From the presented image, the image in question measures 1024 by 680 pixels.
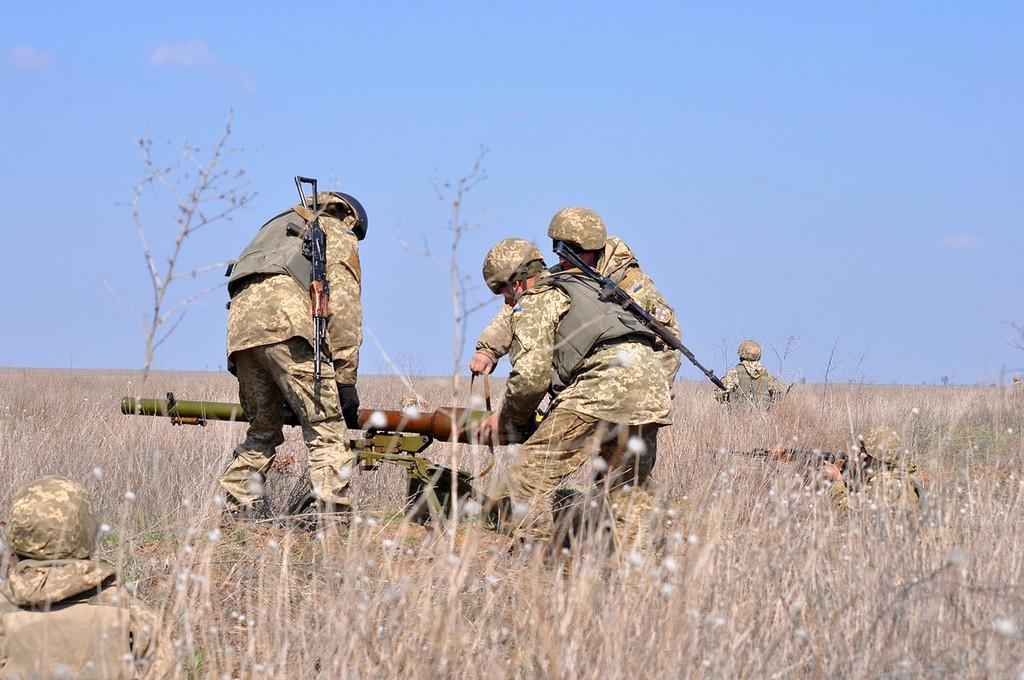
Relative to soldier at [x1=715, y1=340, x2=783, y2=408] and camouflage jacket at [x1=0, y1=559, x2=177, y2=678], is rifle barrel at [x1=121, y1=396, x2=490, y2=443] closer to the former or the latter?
camouflage jacket at [x1=0, y1=559, x2=177, y2=678]

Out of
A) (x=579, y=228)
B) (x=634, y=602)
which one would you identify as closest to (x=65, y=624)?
(x=634, y=602)

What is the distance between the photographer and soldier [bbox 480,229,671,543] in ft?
18.3

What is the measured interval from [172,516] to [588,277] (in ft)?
9.23

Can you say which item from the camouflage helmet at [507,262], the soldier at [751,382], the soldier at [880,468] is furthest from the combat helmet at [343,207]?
the soldier at [751,382]

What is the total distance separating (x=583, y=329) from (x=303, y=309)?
1530 millimetres

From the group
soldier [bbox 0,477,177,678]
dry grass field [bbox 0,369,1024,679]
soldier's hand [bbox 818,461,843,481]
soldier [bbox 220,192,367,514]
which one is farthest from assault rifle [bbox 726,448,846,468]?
soldier [bbox 0,477,177,678]

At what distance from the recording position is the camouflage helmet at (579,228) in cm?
619

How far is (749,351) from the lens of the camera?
13547 mm

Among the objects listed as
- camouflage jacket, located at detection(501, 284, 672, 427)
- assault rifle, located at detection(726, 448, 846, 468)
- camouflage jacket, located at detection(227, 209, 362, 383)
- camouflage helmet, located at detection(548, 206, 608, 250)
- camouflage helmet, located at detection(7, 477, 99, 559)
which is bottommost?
camouflage helmet, located at detection(7, 477, 99, 559)

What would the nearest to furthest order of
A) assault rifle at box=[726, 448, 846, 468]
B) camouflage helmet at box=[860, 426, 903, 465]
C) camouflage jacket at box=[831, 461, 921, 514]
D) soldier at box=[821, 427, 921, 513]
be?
1. camouflage jacket at box=[831, 461, 921, 514]
2. soldier at box=[821, 427, 921, 513]
3. camouflage helmet at box=[860, 426, 903, 465]
4. assault rifle at box=[726, 448, 846, 468]

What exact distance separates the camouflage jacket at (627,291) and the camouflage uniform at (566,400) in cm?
95

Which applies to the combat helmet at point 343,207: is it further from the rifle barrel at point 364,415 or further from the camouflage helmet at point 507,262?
the rifle barrel at point 364,415

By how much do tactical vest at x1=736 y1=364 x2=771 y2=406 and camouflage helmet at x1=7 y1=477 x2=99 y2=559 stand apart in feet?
31.4

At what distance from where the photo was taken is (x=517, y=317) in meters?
5.70
